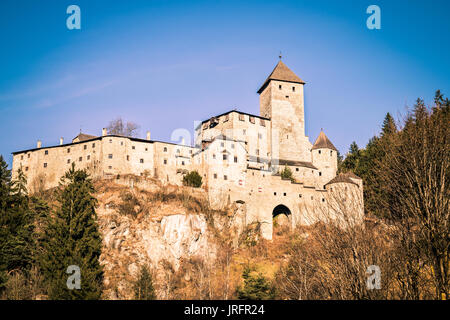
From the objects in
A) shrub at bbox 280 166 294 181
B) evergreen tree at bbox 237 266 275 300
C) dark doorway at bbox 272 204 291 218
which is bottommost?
evergreen tree at bbox 237 266 275 300

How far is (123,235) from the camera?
49906mm

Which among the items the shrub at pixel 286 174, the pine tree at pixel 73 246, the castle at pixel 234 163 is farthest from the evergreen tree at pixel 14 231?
the shrub at pixel 286 174

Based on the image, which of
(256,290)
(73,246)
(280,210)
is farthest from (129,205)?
(280,210)

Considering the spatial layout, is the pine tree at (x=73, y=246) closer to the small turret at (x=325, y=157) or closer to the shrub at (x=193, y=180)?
the shrub at (x=193, y=180)

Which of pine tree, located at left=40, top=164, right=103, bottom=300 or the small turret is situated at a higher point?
the small turret

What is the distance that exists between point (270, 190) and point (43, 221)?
94.6ft

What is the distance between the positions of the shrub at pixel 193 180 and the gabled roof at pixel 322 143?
23088 millimetres

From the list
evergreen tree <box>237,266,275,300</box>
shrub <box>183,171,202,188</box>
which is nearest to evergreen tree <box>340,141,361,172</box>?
shrub <box>183,171,202,188</box>

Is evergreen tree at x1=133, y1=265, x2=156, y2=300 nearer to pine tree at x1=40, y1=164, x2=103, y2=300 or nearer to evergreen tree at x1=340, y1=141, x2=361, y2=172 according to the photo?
pine tree at x1=40, y1=164, x2=103, y2=300

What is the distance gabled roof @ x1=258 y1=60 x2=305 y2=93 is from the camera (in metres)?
75.8

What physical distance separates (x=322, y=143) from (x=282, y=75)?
48.9 feet

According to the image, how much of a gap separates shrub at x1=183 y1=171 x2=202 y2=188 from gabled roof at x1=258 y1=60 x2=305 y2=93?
26.5 metres
